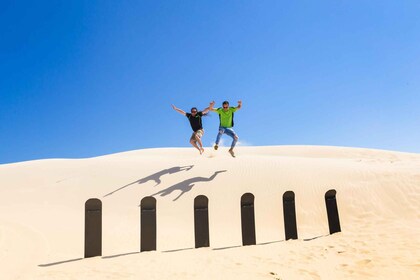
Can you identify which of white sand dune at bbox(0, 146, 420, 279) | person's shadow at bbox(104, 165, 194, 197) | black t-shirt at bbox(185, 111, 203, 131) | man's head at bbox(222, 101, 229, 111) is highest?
man's head at bbox(222, 101, 229, 111)

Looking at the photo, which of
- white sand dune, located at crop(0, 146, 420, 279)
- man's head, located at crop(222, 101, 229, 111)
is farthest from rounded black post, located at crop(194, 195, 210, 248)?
man's head, located at crop(222, 101, 229, 111)

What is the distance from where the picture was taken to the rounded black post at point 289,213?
762cm

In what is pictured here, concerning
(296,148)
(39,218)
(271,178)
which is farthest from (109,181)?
(296,148)

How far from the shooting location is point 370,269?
16.8ft

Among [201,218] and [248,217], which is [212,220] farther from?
[201,218]

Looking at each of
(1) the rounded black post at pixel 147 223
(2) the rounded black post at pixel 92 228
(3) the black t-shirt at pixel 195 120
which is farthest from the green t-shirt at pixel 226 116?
(2) the rounded black post at pixel 92 228

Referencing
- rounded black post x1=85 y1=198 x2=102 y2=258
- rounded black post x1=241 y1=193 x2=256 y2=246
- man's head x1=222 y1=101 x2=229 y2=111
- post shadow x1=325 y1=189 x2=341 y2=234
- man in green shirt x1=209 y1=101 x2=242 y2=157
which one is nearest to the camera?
rounded black post x1=85 y1=198 x2=102 y2=258

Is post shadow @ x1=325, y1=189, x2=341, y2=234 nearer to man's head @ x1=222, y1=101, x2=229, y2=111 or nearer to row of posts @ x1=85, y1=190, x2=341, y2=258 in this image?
row of posts @ x1=85, y1=190, x2=341, y2=258

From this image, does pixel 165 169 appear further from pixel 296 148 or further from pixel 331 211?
pixel 296 148

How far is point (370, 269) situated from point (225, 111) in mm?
9216

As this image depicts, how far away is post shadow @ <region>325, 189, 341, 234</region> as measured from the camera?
7.89 m

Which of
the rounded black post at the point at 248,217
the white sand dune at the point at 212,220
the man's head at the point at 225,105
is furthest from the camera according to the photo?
the man's head at the point at 225,105

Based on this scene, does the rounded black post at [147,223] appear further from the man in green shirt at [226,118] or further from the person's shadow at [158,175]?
the man in green shirt at [226,118]

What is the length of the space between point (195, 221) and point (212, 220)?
356 centimetres
